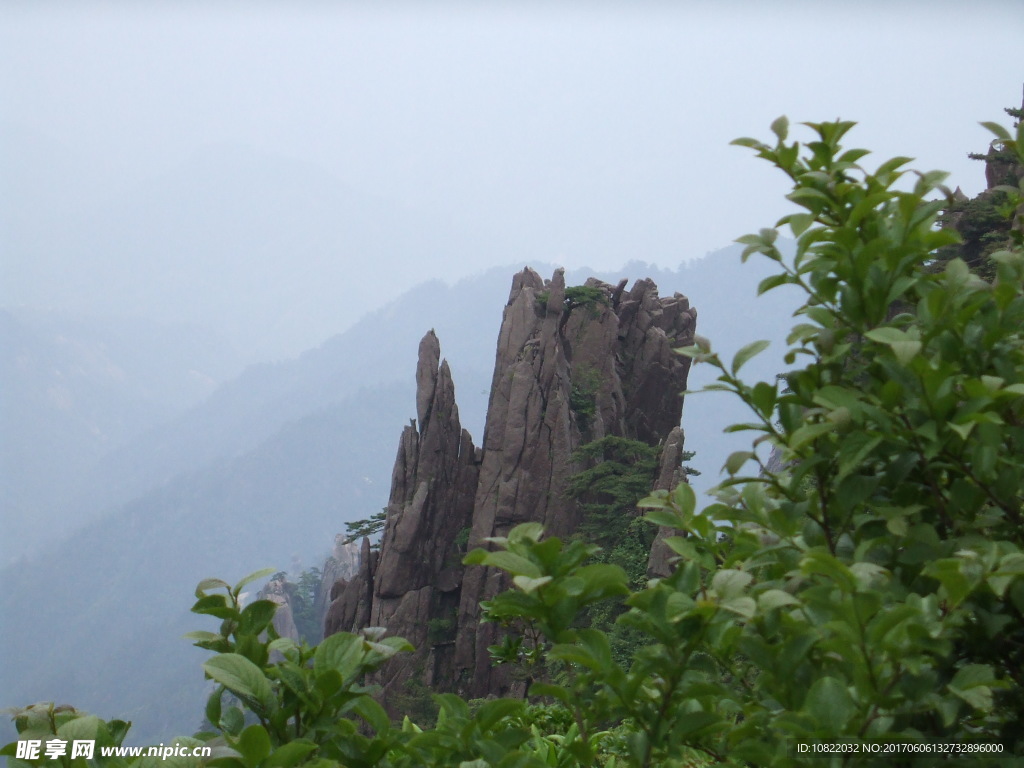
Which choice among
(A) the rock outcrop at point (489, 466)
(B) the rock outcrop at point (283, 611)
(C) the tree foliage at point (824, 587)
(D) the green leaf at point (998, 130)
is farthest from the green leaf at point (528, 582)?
(B) the rock outcrop at point (283, 611)

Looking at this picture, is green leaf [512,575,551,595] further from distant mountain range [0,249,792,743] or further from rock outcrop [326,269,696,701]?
distant mountain range [0,249,792,743]

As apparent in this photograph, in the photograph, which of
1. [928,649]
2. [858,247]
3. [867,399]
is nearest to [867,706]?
[928,649]

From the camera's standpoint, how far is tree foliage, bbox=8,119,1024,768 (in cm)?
117

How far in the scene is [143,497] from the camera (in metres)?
115

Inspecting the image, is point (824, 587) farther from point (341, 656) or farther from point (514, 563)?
point (341, 656)

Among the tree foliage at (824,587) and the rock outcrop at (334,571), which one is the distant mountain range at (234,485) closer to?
the rock outcrop at (334,571)

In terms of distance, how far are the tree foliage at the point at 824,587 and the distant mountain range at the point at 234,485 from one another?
187 ft

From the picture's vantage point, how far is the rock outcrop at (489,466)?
24234 mm

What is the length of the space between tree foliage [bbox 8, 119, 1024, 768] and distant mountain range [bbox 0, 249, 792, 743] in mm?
56846

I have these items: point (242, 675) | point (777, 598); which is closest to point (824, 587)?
point (777, 598)

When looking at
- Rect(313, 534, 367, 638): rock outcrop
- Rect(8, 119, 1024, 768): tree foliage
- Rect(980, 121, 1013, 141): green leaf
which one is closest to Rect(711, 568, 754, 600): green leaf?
Rect(8, 119, 1024, 768): tree foliage

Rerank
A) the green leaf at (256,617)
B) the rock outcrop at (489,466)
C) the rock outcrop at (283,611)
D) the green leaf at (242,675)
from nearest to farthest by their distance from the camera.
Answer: the green leaf at (242,675) → the green leaf at (256,617) → the rock outcrop at (489,466) → the rock outcrop at (283,611)

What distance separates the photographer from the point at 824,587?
1.19 metres

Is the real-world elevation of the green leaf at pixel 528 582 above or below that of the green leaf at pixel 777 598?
above
